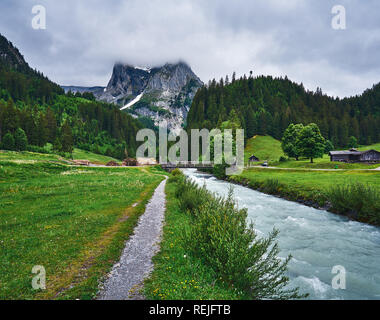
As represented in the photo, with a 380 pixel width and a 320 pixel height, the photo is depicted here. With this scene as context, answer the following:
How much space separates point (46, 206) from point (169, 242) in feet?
45.7

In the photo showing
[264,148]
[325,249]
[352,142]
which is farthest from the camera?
[352,142]

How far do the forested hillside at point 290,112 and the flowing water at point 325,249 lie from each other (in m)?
113

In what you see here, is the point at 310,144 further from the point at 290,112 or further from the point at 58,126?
the point at 58,126

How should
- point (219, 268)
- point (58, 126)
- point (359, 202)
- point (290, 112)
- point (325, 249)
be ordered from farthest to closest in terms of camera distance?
1. point (290, 112)
2. point (58, 126)
3. point (359, 202)
4. point (325, 249)
5. point (219, 268)

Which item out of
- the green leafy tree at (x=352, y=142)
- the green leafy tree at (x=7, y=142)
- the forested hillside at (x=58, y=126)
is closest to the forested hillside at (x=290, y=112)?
the green leafy tree at (x=352, y=142)

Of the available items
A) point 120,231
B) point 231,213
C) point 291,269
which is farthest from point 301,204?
point 120,231

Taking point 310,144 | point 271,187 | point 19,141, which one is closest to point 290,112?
point 310,144

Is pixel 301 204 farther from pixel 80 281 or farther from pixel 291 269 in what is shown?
pixel 80 281

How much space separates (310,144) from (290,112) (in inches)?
3840

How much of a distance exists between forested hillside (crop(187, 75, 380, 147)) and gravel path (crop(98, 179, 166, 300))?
121 metres

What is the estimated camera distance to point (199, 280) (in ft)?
23.5

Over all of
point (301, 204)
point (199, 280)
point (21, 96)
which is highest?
point (21, 96)

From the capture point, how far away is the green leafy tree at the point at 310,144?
69869 mm

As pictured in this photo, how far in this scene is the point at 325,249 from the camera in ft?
44.4
